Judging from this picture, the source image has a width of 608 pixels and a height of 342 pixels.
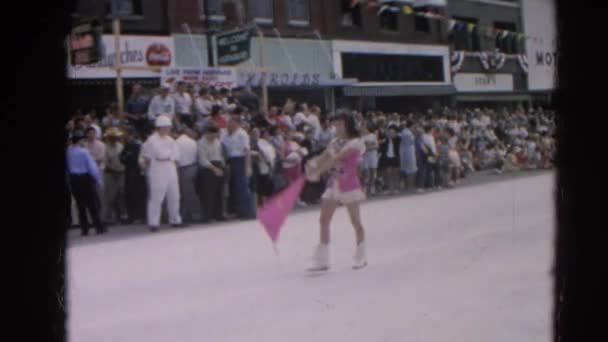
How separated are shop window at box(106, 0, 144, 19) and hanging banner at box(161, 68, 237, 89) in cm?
204

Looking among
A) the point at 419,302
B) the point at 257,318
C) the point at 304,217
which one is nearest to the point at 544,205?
the point at 304,217

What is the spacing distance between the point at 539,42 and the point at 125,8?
12.3 meters

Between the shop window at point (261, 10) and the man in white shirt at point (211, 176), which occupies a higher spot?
the shop window at point (261, 10)

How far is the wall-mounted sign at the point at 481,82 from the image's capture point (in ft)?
38.1

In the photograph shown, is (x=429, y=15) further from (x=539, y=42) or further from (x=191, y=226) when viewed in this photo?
(x=539, y=42)

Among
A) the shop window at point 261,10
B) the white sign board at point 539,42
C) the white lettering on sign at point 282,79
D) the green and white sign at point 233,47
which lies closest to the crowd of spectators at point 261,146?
the green and white sign at point 233,47

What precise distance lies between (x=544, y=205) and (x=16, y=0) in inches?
354

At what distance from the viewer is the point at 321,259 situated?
23.4 ft

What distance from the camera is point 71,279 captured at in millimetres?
7070

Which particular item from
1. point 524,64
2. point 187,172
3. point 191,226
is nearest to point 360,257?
point 524,64

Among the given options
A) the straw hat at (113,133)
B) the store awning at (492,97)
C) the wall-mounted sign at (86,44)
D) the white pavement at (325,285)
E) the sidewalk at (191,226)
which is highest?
the wall-mounted sign at (86,44)

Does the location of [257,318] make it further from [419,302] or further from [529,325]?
[529,325]

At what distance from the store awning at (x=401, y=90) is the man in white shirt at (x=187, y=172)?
7149mm

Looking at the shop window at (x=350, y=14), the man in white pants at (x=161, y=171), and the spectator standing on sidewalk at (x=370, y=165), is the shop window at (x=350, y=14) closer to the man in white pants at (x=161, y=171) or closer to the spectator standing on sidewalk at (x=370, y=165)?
the spectator standing on sidewalk at (x=370, y=165)
